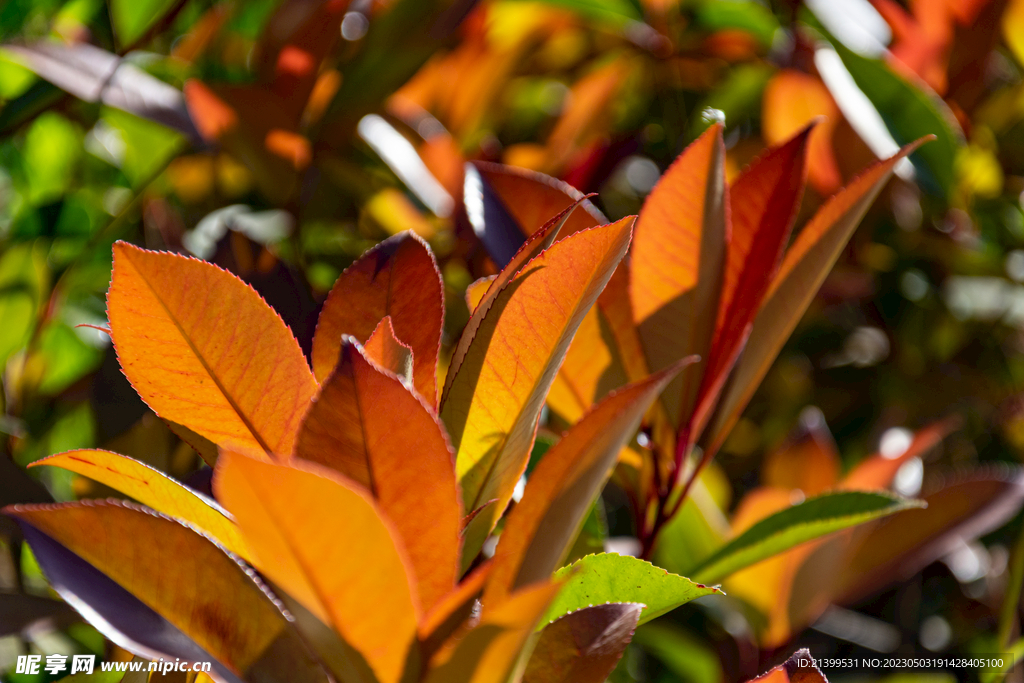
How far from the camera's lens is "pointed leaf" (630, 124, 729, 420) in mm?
605

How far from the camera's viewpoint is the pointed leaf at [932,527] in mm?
867

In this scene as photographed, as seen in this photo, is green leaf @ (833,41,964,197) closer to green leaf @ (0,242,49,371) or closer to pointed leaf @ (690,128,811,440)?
pointed leaf @ (690,128,811,440)

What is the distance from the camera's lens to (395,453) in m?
0.42

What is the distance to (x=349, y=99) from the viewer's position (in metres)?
1.13

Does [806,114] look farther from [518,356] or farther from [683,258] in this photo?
[518,356]

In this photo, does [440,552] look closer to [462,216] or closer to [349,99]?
[462,216]

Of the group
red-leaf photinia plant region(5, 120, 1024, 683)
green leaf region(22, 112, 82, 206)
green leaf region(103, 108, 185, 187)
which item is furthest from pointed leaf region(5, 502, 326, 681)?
green leaf region(22, 112, 82, 206)

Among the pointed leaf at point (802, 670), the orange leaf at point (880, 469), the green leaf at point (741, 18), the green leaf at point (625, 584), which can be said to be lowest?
the orange leaf at point (880, 469)

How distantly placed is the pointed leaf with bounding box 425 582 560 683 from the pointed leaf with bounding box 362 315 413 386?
15 centimetres

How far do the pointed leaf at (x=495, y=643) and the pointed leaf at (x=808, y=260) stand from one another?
0.32 metres

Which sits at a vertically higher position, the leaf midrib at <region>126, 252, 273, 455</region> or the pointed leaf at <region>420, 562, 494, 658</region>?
the leaf midrib at <region>126, 252, 273, 455</region>

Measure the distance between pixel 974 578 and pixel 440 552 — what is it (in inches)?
47.8

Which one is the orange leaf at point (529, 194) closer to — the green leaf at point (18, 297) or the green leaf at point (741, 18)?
the green leaf at point (18, 297)

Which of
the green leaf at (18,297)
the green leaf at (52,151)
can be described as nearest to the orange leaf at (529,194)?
the green leaf at (18,297)
